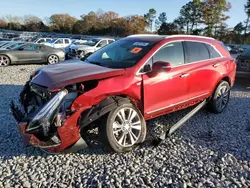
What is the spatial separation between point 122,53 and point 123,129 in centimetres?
146

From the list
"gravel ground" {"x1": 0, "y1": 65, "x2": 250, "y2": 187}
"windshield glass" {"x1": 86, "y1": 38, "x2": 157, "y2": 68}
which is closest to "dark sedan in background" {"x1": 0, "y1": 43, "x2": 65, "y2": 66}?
"gravel ground" {"x1": 0, "y1": 65, "x2": 250, "y2": 187}

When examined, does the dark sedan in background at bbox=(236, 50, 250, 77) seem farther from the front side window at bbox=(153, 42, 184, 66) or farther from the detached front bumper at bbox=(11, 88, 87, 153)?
the detached front bumper at bbox=(11, 88, 87, 153)

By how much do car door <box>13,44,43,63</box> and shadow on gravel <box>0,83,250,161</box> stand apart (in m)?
7.18

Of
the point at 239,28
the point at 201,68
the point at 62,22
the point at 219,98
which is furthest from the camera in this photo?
the point at 62,22

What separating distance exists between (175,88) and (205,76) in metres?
0.98

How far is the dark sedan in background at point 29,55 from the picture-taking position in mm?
11880

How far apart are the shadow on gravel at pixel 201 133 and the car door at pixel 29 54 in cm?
718

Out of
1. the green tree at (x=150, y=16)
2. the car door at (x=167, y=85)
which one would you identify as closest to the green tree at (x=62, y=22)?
the green tree at (x=150, y=16)

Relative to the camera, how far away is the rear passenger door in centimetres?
447

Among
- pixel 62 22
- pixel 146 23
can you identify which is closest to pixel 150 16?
pixel 146 23

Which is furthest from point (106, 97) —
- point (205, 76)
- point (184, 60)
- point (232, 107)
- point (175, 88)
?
point (232, 107)

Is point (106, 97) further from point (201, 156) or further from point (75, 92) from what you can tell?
point (201, 156)

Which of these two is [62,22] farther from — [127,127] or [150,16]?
[127,127]

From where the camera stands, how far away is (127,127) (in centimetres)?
351
